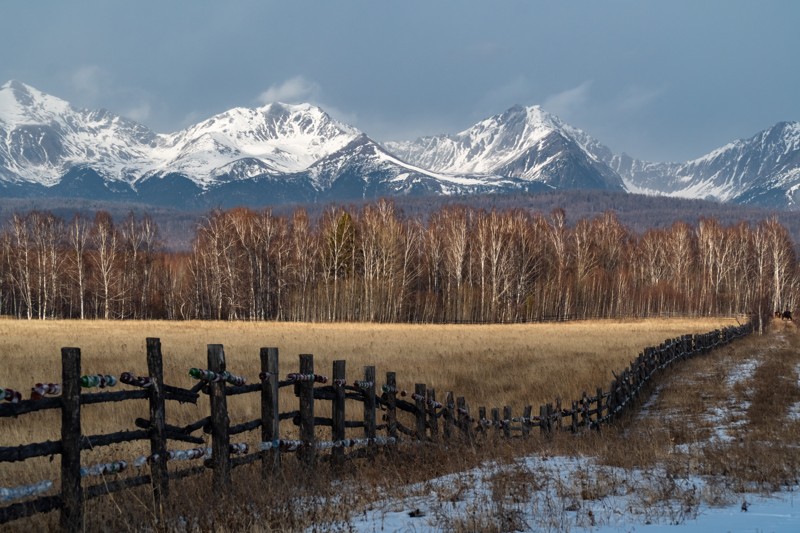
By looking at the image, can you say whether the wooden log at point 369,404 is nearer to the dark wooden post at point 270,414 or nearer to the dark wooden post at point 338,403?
the dark wooden post at point 338,403

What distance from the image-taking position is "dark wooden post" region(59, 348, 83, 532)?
6.75 m

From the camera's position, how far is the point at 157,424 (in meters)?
7.84

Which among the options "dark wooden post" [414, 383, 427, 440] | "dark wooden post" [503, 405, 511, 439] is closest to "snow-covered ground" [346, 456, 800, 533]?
"dark wooden post" [414, 383, 427, 440]

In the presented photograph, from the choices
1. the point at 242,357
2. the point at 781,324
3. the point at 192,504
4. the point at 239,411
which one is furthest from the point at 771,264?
the point at 192,504

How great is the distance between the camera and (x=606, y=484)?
905 cm

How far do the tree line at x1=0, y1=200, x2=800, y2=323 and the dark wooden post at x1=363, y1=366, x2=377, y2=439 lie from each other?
214 ft

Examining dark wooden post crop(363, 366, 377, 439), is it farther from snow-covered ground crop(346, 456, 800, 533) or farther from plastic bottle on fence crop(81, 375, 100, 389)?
plastic bottle on fence crop(81, 375, 100, 389)

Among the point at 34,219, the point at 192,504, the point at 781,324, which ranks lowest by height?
the point at 781,324

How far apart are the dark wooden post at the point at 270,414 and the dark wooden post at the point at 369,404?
2191 millimetres

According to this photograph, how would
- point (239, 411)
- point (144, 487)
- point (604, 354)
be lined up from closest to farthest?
1. point (144, 487)
2. point (239, 411)
3. point (604, 354)

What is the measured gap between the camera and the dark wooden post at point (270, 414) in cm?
933

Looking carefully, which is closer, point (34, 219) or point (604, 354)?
point (604, 354)

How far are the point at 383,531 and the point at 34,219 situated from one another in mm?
85538

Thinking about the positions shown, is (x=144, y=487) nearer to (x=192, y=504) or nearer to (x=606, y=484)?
(x=192, y=504)
